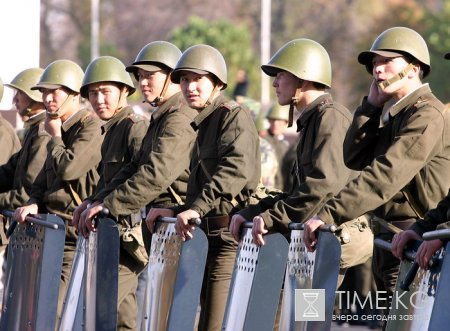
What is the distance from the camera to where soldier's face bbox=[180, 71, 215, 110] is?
30.5 ft

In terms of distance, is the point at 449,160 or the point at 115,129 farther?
the point at 115,129

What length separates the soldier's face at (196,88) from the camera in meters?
9.30

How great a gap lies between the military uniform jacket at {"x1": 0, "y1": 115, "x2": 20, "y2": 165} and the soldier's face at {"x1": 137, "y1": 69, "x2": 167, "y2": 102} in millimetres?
2666

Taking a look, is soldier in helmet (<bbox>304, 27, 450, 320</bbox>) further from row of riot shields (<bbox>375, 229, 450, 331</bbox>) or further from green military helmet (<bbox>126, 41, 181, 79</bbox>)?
green military helmet (<bbox>126, 41, 181, 79</bbox>)

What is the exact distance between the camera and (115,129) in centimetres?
1009

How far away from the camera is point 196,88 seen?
9336mm

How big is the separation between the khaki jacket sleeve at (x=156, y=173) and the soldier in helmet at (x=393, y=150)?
1561mm

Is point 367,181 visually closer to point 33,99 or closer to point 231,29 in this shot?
point 33,99

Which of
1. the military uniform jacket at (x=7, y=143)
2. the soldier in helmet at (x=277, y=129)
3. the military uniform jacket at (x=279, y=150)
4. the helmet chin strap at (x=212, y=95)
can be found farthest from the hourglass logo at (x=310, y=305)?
the soldier in helmet at (x=277, y=129)

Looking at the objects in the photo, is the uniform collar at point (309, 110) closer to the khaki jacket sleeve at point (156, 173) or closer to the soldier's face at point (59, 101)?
the khaki jacket sleeve at point (156, 173)

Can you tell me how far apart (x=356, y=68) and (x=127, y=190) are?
46067mm

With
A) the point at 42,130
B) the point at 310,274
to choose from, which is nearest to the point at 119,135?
the point at 42,130

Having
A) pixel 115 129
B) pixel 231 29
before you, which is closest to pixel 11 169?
pixel 115 129

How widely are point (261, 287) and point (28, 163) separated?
13.3 feet
